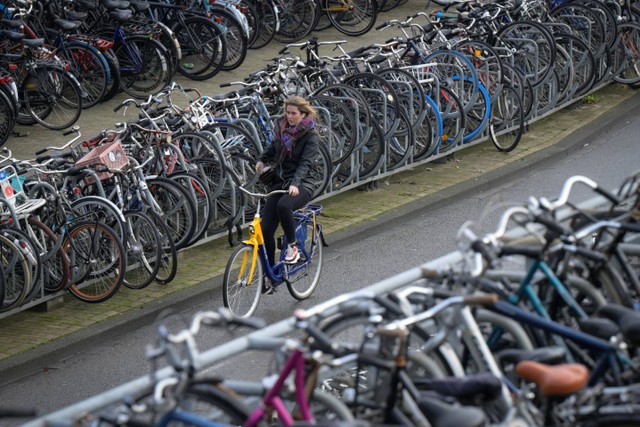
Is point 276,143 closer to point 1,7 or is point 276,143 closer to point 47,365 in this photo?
point 47,365

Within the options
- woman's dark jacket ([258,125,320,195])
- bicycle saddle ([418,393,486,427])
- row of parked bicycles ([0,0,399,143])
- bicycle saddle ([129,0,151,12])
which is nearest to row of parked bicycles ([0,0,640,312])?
woman's dark jacket ([258,125,320,195])

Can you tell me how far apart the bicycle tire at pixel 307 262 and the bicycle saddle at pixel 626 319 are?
528cm

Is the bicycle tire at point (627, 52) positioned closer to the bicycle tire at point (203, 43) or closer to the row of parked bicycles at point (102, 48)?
the row of parked bicycles at point (102, 48)

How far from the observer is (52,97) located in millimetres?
14336

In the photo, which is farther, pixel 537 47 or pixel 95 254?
pixel 537 47

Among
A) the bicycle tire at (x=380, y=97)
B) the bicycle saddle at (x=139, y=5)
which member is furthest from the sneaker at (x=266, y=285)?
the bicycle saddle at (x=139, y=5)

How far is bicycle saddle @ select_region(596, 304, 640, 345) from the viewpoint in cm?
506

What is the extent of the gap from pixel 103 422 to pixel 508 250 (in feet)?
6.57

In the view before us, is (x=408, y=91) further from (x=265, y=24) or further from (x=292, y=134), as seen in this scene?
(x=265, y=24)

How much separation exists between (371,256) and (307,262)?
1.24 meters

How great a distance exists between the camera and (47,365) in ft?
31.1

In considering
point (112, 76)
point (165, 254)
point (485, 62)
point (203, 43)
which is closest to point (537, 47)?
point (485, 62)

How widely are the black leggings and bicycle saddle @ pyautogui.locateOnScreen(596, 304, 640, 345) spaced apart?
506 centimetres

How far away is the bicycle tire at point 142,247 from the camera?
10.4 metres
